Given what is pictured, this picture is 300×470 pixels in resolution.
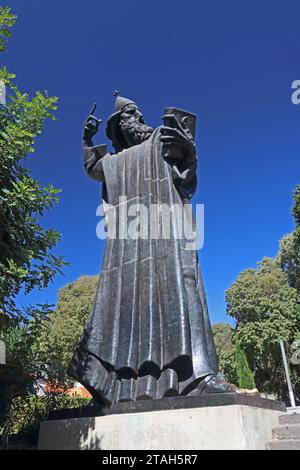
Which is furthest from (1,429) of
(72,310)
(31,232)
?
(72,310)

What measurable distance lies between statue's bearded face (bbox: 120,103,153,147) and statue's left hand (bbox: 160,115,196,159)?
0.89m

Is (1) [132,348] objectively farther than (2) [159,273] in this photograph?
No

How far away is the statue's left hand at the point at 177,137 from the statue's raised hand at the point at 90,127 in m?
1.40

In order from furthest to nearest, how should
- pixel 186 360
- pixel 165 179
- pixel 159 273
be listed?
pixel 165 179 < pixel 159 273 < pixel 186 360

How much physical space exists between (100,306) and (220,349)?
35.2 metres

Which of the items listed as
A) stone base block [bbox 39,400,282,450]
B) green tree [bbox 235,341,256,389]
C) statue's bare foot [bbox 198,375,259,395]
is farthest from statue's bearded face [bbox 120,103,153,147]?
green tree [bbox 235,341,256,389]

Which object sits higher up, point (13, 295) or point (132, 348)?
point (13, 295)

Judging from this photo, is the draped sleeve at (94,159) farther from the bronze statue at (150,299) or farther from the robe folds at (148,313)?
the robe folds at (148,313)

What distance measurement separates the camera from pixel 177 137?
19.9ft

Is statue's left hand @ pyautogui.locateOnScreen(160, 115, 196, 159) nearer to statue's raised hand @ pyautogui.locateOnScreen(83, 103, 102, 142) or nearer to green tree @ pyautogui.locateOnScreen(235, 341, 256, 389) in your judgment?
statue's raised hand @ pyautogui.locateOnScreen(83, 103, 102, 142)

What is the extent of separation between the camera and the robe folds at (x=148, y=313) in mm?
4625

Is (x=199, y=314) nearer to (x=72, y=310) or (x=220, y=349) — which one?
(x=72, y=310)

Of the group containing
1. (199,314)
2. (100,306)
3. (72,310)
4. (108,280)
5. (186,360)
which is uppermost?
(72,310)

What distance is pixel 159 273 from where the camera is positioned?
540 cm
